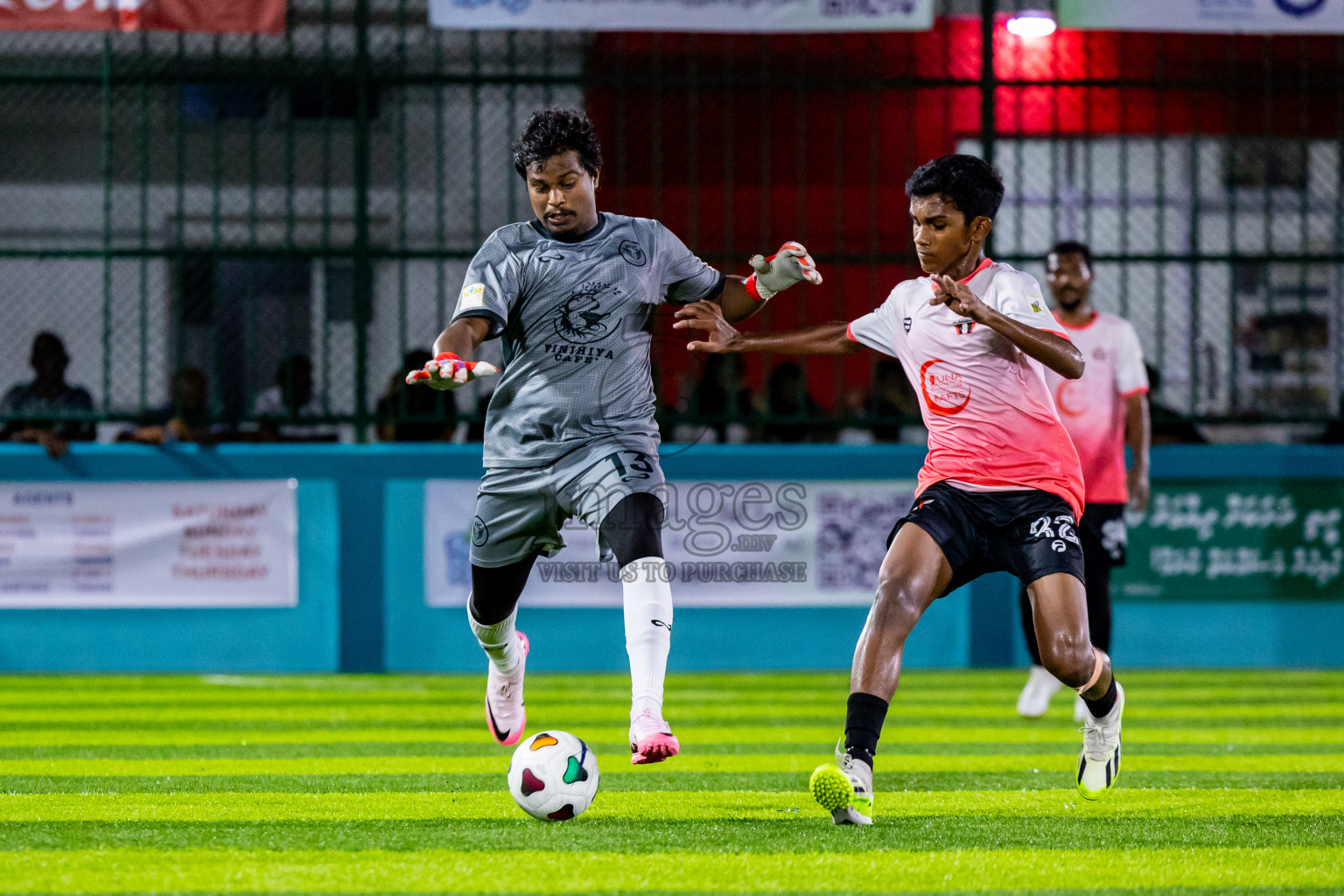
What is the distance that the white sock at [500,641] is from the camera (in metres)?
5.34

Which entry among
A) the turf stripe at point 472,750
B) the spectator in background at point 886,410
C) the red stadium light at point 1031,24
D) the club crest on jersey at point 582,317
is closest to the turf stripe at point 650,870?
the club crest on jersey at point 582,317

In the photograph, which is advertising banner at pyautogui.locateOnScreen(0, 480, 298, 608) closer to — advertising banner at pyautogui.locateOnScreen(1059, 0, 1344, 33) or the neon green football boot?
advertising banner at pyautogui.locateOnScreen(1059, 0, 1344, 33)

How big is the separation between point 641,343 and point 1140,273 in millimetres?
10868

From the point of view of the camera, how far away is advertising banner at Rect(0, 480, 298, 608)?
9.63 meters

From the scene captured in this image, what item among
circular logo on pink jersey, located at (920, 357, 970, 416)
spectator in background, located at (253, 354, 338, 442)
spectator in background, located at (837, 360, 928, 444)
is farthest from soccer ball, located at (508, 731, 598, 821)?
spectator in background, located at (253, 354, 338, 442)

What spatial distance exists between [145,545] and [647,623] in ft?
19.6

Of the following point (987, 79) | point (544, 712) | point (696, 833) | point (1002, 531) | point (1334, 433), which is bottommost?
point (544, 712)

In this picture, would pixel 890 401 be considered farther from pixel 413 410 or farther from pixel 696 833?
pixel 696 833

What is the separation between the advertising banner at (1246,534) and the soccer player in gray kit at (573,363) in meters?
5.74

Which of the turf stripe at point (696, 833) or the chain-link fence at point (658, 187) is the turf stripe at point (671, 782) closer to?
the turf stripe at point (696, 833)

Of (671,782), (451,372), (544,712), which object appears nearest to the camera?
(451,372)

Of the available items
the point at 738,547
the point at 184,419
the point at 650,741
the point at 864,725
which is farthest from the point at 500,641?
the point at 184,419

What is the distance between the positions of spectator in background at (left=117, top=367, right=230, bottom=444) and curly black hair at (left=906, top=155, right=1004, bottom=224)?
6274 mm

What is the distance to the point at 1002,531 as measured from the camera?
462cm
